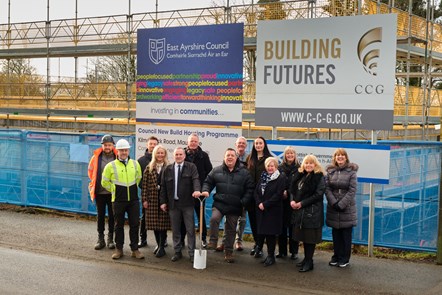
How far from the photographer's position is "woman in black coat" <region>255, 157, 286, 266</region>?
27.6 feet

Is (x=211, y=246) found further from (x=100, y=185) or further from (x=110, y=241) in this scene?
(x=100, y=185)

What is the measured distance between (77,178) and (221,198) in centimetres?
448

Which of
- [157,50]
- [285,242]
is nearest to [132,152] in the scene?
[157,50]

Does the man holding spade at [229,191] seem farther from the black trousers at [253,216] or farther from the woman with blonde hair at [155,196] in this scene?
the woman with blonde hair at [155,196]

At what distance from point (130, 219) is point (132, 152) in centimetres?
Result: 292

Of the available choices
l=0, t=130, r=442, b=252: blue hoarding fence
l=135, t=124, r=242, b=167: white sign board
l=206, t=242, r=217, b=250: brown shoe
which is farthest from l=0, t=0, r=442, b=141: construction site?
l=206, t=242, r=217, b=250: brown shoe

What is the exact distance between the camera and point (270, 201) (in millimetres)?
8383

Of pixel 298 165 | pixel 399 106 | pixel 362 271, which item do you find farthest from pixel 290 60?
pixel 399 106

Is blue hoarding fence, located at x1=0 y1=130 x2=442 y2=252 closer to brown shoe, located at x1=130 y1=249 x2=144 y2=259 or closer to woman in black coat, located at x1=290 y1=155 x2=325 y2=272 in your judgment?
woman in black coat, located at x1=290 y1=155 x2=325 y2=272

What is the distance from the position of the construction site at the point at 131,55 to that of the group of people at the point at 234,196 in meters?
7.64

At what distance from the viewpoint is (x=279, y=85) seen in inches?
376

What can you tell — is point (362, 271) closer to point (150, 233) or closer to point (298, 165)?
point (298, 165)

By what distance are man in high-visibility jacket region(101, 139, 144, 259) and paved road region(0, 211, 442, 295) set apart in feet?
0.99

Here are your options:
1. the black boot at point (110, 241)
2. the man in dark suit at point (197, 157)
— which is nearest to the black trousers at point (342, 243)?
the man in dark suit at point (197, 157)
